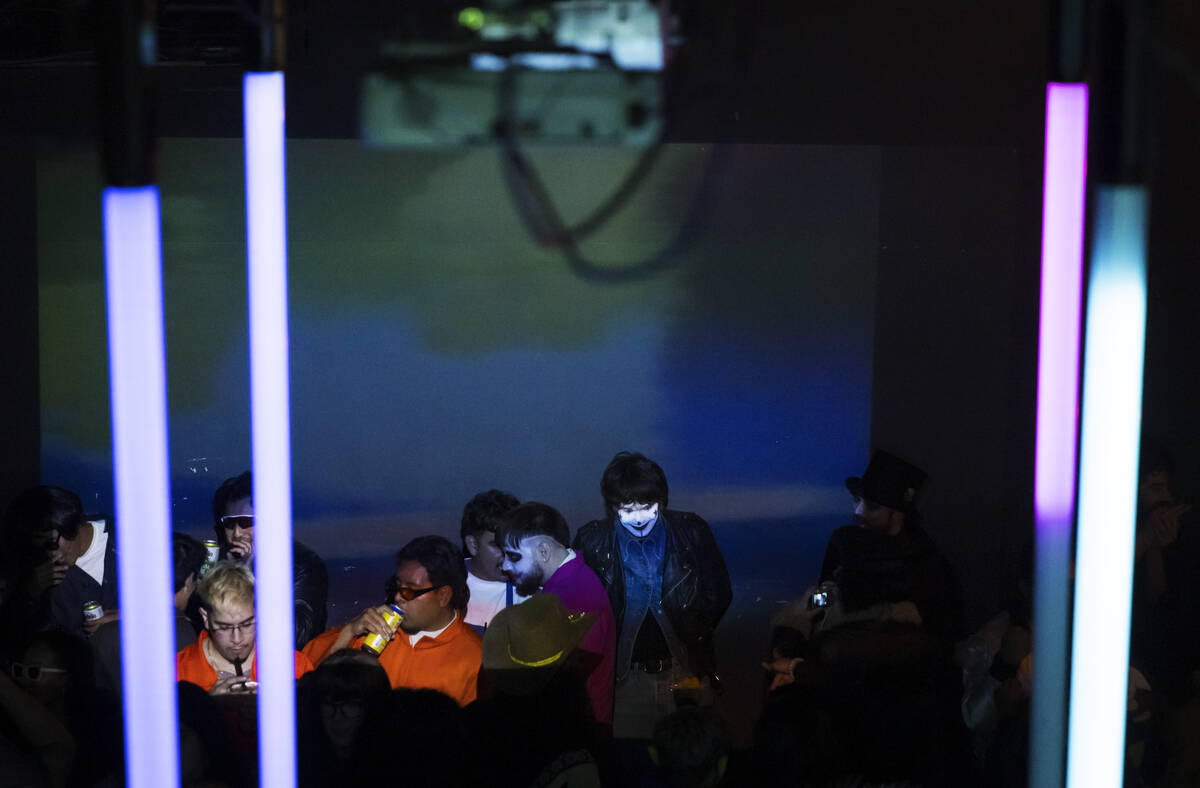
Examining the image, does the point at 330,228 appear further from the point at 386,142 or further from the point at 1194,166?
the point at 1194,166

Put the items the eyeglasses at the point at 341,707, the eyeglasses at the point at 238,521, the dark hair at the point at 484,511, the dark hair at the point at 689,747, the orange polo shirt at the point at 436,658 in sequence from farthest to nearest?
the dark hair at the point at 484,511 → the eyeglasses at the point at 238,521 → the orange polo shirt at the point at 436,658 → the eyeglasses at the point at 341,707 → the dark hair at the point at 689,747

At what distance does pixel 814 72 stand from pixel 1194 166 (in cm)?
114

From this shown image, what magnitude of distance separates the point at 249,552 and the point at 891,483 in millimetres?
1739

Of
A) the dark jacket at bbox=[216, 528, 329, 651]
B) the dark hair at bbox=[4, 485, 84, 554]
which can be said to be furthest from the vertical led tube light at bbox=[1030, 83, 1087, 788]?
the dark hair at bbox=[4, 485, 84, 554]

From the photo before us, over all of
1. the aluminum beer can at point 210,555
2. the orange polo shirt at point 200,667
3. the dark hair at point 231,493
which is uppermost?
the dark hair at point 231,493

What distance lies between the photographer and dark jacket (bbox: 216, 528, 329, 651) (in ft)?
10.2

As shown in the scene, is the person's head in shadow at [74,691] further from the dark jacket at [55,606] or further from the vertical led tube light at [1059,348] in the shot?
the vertical led tube light at [1059,348]

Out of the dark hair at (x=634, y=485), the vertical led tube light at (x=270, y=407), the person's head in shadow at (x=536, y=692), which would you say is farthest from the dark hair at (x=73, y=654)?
the vertical led tube light at (x=270, y=407)

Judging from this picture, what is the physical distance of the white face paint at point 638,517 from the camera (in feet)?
11.2

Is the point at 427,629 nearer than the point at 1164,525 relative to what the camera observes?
Yes

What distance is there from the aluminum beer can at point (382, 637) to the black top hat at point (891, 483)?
1287mm

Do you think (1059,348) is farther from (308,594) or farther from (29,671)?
(308,594)

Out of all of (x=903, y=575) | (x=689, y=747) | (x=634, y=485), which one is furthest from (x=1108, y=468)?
(x=634, y=485)

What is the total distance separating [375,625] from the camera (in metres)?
2.96
